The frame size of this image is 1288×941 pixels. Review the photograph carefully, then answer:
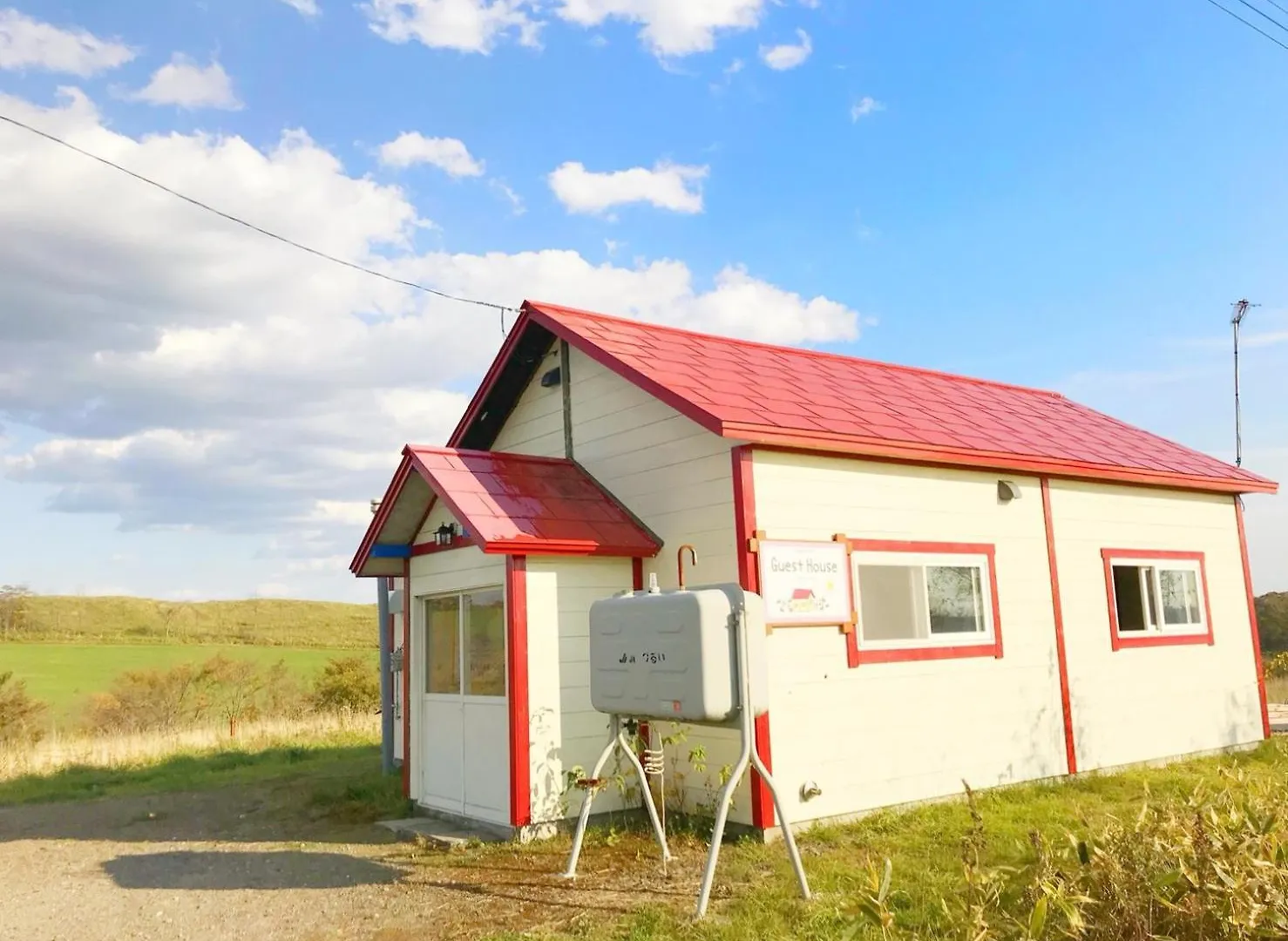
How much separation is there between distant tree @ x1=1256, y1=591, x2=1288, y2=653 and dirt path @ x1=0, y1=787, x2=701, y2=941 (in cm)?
3935

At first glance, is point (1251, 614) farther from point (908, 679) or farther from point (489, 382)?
point (489, 382)

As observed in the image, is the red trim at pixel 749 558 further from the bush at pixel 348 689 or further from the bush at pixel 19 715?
the bush at pixel 19 715

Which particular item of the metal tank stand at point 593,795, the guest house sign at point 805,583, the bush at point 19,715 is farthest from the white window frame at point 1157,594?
the bush at point 19,715

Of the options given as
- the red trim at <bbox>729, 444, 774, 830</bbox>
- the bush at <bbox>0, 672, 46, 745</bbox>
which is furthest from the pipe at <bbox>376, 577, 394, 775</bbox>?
the bush at <bbox>0, 672, 46, 745</bbox>

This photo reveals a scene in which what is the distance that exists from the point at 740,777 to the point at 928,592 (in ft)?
13.4

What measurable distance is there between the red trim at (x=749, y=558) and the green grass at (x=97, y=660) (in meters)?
19.5

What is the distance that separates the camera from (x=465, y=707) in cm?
935

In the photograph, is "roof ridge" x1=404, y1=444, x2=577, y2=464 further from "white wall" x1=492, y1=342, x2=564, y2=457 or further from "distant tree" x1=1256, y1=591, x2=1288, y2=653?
"distant tree" x1=1256, y1=591, x2=1288, y2=653

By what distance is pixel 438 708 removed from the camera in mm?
9812

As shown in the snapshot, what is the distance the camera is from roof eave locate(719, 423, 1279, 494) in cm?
845

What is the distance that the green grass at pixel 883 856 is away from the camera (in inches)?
224

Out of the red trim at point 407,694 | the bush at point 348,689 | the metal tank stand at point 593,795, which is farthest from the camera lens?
the bush at point 348,689

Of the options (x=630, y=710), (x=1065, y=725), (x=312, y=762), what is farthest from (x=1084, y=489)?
(x=312, y=762)

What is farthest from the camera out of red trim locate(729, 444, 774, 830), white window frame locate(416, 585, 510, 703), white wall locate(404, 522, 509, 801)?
white wall locate(404, 522, 509, 801)
